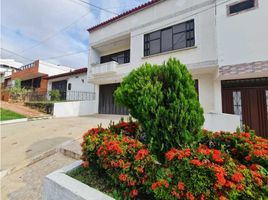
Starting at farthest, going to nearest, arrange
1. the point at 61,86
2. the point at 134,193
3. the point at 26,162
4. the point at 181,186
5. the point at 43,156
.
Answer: the point at 61,86 → the point at 43,156 → the point at 26,162 → the point at 134,193 → the point at 181,186

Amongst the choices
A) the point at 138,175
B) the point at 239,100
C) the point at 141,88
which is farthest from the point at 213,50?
the point at 138,175

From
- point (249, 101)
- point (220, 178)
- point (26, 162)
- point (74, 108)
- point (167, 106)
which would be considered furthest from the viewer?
point (74, 108)

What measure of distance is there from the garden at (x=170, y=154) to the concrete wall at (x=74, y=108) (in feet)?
36.4

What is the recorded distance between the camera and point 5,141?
6.48 metres

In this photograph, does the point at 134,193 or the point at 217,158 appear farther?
the point at 134,193

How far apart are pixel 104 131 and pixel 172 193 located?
218 cm

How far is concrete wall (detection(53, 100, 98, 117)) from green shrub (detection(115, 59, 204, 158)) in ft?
39.4

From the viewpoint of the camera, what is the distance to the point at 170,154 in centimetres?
222

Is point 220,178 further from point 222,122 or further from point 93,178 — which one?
point 222,122

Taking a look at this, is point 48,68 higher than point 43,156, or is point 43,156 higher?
point 48,68

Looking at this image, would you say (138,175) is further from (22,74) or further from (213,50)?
(22,74)

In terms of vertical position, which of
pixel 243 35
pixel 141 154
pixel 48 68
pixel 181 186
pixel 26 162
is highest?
pixel 48 68

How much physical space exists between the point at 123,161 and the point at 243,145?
2.14 meters

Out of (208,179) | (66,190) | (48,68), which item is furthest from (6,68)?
(208,179)
